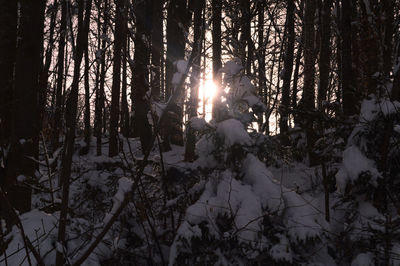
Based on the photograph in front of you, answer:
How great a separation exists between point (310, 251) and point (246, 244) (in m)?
0.70

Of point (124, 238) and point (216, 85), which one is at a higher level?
point (216, 85)

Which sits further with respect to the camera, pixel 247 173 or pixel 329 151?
pixel 329 151

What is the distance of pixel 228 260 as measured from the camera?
3205 mm

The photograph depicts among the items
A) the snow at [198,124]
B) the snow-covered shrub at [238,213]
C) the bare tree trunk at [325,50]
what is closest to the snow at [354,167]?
the snow-covered shrub at [238,213]

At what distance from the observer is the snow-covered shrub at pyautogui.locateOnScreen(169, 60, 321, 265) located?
10.0 feet

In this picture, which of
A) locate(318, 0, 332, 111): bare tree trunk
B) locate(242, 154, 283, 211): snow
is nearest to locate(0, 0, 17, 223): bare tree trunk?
locate(242, 154, 283, 211): snow

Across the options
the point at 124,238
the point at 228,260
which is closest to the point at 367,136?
the point at 228,260

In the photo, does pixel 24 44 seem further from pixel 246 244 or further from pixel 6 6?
pixel 246 244

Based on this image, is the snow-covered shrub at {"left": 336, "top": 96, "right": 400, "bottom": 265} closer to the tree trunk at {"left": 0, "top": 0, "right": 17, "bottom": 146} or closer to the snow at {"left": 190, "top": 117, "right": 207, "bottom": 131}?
the snow at {"left": 190, "top": 117, "right": 207, "bottom": 131}

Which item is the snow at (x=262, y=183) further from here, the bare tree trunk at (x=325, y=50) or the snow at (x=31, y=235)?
the bare tree trunk at (x=325, y=50)

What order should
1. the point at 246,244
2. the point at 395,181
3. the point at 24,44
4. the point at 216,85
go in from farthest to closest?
the point at 216,85
the point at 395,181
the point at 24,44
the point at 246,244

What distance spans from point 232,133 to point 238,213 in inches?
35.5

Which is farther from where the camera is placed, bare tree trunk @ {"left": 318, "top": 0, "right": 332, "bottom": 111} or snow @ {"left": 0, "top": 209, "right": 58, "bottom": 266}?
bare tree trunk @ {"left": 318, "top": 0, "right": 332, "bottom": 111}

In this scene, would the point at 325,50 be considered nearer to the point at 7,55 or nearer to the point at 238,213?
the point at 238,213
